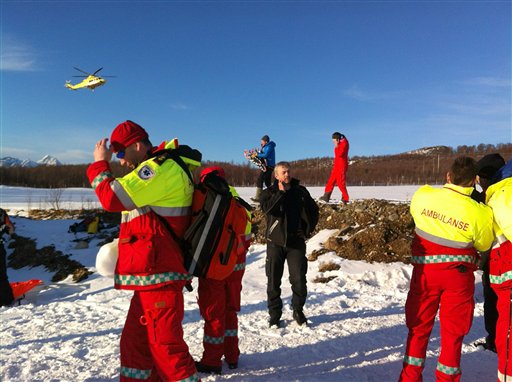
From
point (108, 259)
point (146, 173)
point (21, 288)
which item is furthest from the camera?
point (21, 288)

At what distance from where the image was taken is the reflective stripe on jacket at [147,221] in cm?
259

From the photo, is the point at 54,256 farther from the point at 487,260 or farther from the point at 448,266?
the point at 448,266

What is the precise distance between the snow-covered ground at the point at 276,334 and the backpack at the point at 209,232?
1.28m

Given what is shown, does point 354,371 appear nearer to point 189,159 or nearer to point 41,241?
point 189,159

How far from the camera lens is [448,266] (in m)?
3.19

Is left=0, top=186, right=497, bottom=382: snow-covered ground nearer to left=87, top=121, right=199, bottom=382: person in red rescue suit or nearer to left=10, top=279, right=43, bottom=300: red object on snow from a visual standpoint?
left=10, top=279, right=43, bottom=300: red object on snow

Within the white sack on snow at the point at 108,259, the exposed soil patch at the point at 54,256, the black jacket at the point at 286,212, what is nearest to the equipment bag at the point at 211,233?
the white sack on snow at the point at 108,259

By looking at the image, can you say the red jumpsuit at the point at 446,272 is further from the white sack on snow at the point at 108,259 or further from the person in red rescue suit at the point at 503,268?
the white sack on snow at the point at 108,259

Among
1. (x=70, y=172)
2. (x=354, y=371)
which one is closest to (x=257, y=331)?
(x=354, y=371)

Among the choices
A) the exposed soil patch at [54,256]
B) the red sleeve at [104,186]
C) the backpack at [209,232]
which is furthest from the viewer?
the exposed soil patch at [54,256]

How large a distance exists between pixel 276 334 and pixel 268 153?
718 cm

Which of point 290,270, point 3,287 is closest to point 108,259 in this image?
point 290,270

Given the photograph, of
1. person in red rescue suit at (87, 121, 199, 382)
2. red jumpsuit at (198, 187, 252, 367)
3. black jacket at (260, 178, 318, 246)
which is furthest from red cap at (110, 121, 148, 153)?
black jacket at (260, 178, 318, 246)

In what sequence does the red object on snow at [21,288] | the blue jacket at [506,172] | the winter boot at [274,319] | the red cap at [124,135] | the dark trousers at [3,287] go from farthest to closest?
the red object on snow at [21,288]
the dark trousers at [3,287]
the winter boot at [274,319]
the blue jacket at [506,172]
the red cap at [124,135]
